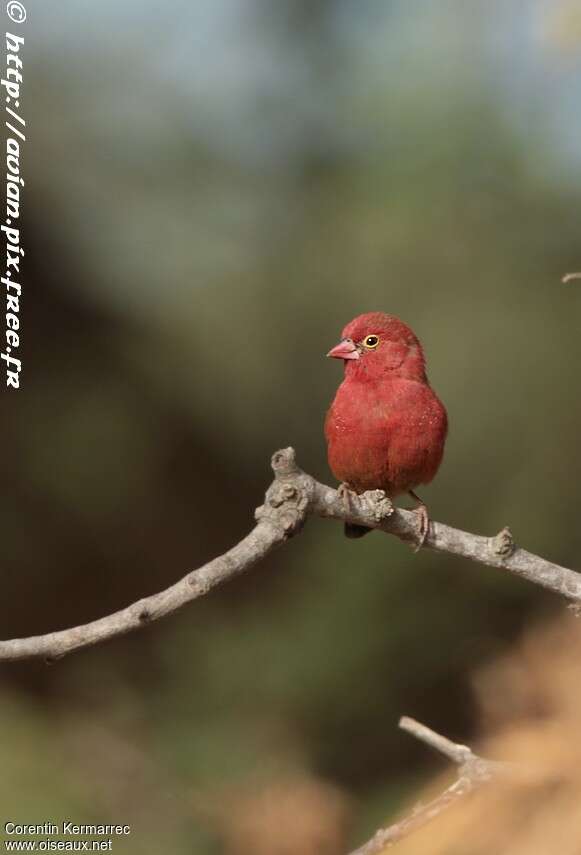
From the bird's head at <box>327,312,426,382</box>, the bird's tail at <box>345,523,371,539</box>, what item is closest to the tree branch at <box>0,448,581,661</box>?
the bird's head at <box>327,312,426,382</box>

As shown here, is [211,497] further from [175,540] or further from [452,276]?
[452,276]

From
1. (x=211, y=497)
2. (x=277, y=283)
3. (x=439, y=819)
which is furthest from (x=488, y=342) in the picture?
(x=439, y=819)

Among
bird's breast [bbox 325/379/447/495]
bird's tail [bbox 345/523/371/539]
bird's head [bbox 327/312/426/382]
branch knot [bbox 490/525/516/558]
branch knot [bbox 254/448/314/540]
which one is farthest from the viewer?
bird's tail [bbox 345/523/371/539]

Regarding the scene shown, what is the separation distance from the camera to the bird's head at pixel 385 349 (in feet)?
13.0

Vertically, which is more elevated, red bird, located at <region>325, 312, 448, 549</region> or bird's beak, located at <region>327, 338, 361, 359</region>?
bird's beak, located at <region>327, 338, 361, 359</region>

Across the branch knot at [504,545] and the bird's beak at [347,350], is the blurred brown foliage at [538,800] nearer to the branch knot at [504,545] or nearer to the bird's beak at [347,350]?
the branch knot at [504,545]

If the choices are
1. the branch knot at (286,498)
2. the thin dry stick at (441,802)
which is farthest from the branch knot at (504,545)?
the thin dry stick at (441,802)

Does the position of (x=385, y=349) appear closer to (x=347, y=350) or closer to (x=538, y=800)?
(x=347, y=350)

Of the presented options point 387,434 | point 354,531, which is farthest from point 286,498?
point 354,531

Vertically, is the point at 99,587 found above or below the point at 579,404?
below

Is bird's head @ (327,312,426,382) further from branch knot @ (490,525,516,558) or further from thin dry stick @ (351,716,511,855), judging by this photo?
thin dry stick @ (351,716,511,855)

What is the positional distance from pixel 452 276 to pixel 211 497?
1.51 meters

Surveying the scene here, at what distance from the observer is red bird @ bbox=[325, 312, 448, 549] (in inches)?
151

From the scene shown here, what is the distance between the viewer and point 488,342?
4824mm
